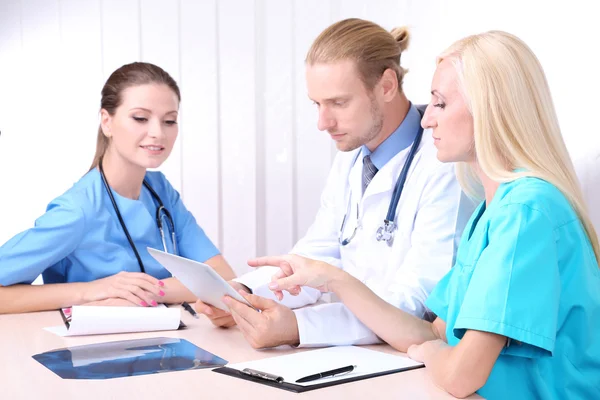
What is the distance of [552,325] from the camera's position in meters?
1.20

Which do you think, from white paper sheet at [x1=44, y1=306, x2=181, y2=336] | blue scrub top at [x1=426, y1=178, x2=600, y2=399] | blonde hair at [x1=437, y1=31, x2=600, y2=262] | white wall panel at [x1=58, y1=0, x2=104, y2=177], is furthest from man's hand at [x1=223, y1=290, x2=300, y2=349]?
white wall panel at [x1=58, y1=0, x2=104, y2=177]

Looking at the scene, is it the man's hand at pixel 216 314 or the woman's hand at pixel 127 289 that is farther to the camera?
the woman's hand at pixel 127 289

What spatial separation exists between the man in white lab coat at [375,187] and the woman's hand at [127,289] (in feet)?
0.72

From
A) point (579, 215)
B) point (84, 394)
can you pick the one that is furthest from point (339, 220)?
point (84, 394)

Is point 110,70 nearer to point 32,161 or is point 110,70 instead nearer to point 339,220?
point 32,161

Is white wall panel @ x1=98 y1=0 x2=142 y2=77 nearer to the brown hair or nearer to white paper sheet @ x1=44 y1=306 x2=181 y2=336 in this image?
the brown hair

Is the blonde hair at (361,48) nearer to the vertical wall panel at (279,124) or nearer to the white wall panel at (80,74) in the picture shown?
the vertical wall panel at (279,124)

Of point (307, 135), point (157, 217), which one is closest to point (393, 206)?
point (157, 217)

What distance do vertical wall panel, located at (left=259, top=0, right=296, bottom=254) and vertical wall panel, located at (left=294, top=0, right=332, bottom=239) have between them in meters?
0.03

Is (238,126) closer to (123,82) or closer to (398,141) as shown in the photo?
(123,82)

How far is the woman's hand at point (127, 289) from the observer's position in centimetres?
184

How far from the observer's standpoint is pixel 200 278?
153 cm

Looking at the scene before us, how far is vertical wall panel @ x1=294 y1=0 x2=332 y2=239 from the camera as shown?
3.06m

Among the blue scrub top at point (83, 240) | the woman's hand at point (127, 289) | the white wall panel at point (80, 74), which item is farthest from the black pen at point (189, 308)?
the white wall panel at point (80, 74)
